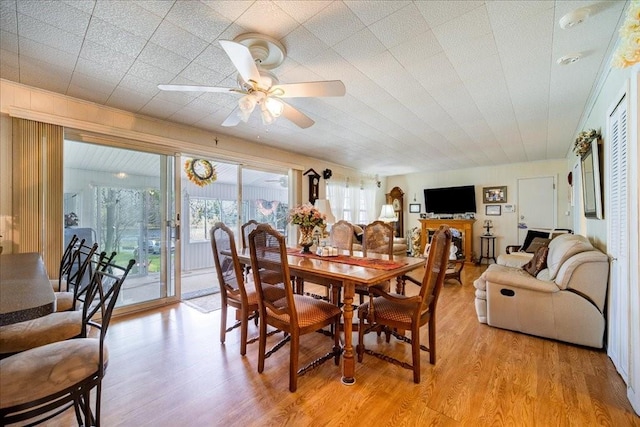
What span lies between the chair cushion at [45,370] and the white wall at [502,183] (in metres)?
7.66

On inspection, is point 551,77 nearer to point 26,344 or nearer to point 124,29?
point 124,29

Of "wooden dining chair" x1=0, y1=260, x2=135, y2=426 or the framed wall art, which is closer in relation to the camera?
"wooden dining chair" x1=0, y1=260, x2=135, y2=426

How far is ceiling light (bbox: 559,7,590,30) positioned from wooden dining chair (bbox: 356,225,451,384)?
148cm

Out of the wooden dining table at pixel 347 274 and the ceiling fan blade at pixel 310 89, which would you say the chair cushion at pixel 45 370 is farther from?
the ceiling fan blade at pixel 310 89

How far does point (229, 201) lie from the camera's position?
5.02m

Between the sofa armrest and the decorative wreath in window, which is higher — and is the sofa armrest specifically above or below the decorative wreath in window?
below

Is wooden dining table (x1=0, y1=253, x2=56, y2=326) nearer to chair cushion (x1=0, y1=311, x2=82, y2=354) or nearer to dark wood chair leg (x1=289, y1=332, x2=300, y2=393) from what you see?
chair cushion (x1=0, y1=311, x2=82, y2=354)

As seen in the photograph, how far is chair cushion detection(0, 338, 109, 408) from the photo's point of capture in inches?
41.6

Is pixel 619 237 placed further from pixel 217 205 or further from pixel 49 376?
pixel 217 205

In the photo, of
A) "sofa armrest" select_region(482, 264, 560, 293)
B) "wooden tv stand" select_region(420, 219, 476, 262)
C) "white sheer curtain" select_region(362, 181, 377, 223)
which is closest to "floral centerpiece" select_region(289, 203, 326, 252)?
"sofa armrest" select_region(482, 264, 560, 293)

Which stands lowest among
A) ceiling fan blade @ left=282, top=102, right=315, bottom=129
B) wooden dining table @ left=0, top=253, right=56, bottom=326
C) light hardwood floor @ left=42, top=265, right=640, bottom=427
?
light hardwood floor @ left=42, top=265, right=640, bottom=427

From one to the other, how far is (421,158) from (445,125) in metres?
2.18

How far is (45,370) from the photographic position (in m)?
1.14

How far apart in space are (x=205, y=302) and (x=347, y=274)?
260cm
